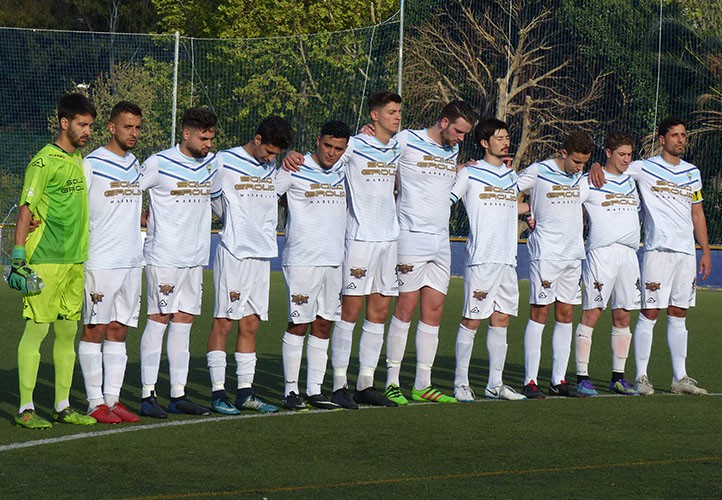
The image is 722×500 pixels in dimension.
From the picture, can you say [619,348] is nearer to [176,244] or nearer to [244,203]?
A: [244,203]

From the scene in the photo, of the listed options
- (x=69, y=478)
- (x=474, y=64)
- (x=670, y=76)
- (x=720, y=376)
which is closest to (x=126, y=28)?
(x=474, y=64)

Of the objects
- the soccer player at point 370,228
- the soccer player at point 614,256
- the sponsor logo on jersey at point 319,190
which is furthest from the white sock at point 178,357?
the soccer player at point 614,256

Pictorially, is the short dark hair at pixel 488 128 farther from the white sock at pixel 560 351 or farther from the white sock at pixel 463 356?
the white sock at pixel 560 351

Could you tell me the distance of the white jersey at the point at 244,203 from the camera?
904cm

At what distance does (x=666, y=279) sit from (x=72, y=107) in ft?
16.7

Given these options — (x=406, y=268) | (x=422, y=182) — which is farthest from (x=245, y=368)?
(x=422, y=182)

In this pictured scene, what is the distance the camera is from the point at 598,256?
1057 centimetres

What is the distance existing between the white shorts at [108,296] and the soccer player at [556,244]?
131 inches

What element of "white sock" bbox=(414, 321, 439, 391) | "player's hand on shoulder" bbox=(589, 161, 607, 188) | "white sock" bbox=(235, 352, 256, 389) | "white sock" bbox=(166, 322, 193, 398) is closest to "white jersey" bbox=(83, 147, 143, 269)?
"white sock" bbox=(166, 322, 193, 398)

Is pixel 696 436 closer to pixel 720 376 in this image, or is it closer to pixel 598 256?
pixel 598 256

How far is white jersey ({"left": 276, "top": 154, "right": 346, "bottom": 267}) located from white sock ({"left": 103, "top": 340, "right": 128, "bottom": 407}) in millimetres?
1397

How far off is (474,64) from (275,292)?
12.4m

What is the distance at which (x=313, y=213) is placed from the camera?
931 cm

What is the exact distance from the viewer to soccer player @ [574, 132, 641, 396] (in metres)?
10.5
